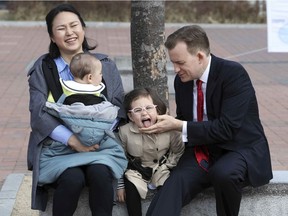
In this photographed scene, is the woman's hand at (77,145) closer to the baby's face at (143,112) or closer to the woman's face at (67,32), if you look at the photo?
the baby's face at (143,112)

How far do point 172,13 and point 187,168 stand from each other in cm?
1673

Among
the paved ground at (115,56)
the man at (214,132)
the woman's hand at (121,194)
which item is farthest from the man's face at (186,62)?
the paved ground at (115,56)

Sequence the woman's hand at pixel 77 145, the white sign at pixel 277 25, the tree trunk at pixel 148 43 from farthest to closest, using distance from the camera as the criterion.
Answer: the white sign at pixel 277 25
the tree trunk at pixel 148 43
the woman's hand at pixel 77 145

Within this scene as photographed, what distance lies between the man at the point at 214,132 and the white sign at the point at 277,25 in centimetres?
267

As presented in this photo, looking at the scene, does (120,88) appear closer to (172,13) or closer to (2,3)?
(172,13)

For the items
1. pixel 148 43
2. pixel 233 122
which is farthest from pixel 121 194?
pixel 148 43

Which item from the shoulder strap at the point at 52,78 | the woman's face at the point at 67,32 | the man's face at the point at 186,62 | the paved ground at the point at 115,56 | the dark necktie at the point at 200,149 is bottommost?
the paved ground at the point at 115,56

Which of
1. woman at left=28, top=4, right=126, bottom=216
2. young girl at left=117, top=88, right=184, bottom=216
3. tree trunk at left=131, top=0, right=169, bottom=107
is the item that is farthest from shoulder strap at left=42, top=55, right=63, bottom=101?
tree trunk at left=131, top=0, right=169, bottom=107

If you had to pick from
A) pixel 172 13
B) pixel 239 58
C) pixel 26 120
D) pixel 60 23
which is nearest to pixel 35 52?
pixel 239 58

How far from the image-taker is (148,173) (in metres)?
4.02

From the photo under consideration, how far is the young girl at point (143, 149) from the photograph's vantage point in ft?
12.8

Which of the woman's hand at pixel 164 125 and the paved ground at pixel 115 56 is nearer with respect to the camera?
the woman's hand at pixel 164 125

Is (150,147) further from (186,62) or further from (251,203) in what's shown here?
(251,203)

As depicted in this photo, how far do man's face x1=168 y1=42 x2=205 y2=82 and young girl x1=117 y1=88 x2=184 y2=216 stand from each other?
0.28 m
